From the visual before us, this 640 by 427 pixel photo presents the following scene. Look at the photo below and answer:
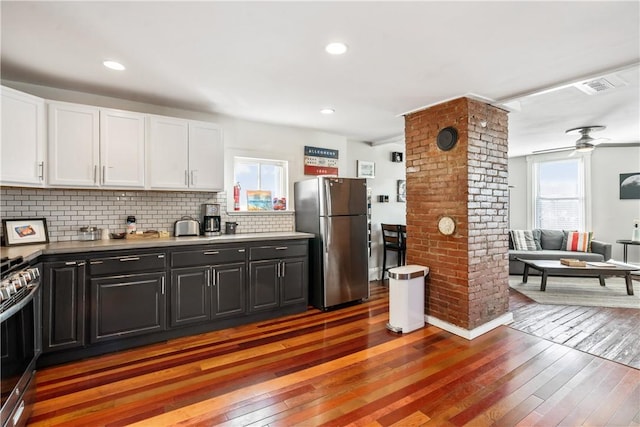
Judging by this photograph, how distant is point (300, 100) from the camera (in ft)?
11.0

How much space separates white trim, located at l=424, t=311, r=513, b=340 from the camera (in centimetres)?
309

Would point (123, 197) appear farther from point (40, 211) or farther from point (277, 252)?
point (277, 252)

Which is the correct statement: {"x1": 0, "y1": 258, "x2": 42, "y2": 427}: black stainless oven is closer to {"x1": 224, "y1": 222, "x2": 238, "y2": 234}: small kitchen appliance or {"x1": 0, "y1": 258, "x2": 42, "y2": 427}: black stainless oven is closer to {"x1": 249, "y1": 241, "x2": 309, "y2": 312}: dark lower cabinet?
{"x1": 249, "y1": 241, "x2": 309, "y2": 312}: dark lower cabinet

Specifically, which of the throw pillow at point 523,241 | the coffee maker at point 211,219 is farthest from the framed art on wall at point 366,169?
the throw pillow at point 523,241

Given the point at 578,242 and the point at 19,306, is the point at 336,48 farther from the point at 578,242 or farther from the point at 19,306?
the point at 578,242

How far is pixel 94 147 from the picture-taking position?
3.02m

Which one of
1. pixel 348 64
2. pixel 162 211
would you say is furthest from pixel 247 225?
pixel 348 64

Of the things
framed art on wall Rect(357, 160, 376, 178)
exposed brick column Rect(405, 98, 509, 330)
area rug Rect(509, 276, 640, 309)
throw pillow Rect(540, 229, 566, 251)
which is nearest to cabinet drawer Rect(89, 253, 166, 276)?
exposed brick column Rect(405, 98, 509, 330)

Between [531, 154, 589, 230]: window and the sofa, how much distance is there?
566 millimetres

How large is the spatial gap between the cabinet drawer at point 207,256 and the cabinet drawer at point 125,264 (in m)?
0.13

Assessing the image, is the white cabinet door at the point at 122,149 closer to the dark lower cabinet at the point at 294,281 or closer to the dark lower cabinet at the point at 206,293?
the dark lower cabinet at the point at 206,293

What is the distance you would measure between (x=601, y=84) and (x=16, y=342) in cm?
478

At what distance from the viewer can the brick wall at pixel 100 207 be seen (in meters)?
2.95

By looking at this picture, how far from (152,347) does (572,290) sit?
563 cm
